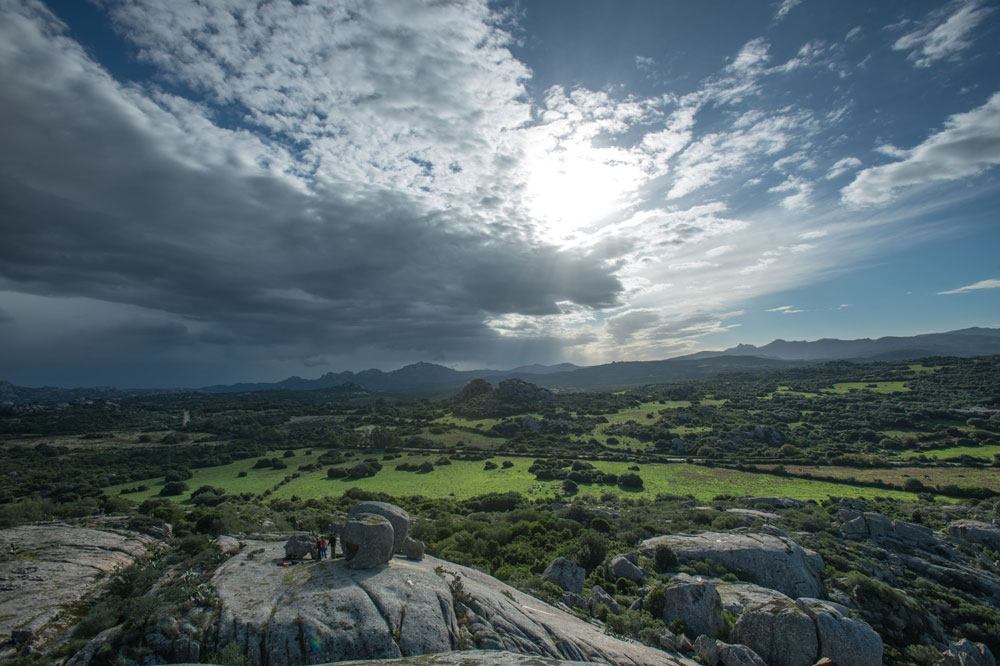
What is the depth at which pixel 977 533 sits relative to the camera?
3422 centimetres

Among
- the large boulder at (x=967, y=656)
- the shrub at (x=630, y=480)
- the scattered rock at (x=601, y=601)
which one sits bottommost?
the shrub at (x=630, y=480)

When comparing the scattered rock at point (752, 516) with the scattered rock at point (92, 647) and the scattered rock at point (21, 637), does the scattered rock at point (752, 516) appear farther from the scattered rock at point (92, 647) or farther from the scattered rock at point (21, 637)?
the scattered rock at point (21, 637)

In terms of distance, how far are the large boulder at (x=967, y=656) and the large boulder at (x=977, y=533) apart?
20.6 meters

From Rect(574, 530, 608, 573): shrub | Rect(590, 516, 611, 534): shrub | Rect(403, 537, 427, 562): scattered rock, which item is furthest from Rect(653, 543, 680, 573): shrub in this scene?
Rect(403, 537, 427, 562): scattered rock

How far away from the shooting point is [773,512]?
42.5 m

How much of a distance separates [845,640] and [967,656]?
7612 millimetres

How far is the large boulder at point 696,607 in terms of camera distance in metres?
20.0

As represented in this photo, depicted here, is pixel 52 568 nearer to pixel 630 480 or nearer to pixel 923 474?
pixel 630 480

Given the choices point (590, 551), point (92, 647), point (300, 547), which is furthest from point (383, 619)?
point (590, 551)

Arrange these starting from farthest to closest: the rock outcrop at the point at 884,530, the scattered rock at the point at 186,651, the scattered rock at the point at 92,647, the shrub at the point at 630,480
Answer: the shrub at the point at 630,480
the rock outcrop at the point at 884,530
the scattered rock at the point at 186,651
the scattered rock at the point at 92,647

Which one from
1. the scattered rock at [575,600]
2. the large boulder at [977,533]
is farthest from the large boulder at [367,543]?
the large boulder at [977,533]

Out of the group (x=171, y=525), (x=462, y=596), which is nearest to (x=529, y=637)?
(x=462, y=596)

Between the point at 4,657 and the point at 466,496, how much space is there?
46.2 metres

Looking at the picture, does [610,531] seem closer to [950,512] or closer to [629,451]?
[950,512]
